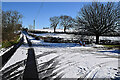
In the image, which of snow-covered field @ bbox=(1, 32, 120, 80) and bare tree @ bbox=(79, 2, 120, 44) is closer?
snow-covered field @ bbox=(1, 32, 120, 80)

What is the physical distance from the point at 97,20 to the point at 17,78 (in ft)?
55.2

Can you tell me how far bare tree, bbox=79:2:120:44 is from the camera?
16.9 meters

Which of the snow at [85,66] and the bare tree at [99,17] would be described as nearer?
the snow at [85,66]

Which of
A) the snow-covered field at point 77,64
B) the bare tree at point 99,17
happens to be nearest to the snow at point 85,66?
the snow-covered field at point 77,64

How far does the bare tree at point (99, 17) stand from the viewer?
16.9 m

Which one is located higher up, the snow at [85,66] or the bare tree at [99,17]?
the bare tree at [99,17]

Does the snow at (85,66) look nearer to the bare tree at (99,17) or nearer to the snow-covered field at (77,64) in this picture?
the snow-covered field at (77,64)

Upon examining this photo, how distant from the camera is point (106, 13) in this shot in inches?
667

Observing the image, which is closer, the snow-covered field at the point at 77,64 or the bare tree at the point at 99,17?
the snow-covered field at the point at 77,64

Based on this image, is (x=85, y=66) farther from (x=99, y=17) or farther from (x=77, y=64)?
(x=99, y=17)

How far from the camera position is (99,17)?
56.7 ft

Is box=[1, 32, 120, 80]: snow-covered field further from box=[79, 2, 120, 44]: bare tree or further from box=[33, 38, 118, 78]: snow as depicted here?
box=[79, 2, 120, 44]: bare tree

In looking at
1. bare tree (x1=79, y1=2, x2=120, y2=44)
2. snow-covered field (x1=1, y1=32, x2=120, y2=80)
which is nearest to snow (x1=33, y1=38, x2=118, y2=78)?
snow-covered field (x1=1, y1=32, x2=120, y2=80)

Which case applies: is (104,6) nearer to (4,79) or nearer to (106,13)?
(106,13)
